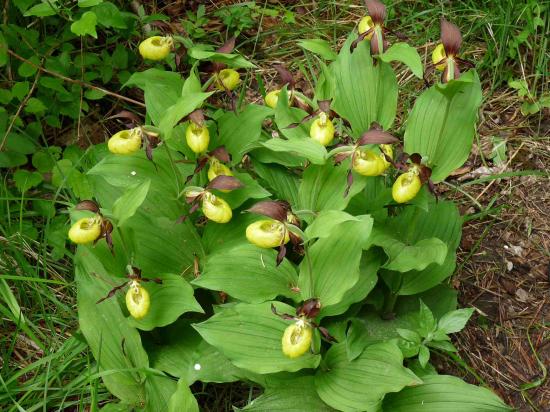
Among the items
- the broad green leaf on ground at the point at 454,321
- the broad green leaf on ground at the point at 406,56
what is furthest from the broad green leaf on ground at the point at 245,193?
the broad green leaf on ground at the point at 454,321

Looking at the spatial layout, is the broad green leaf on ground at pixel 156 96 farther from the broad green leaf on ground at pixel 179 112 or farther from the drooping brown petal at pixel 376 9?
the drooping brown petal at pixel 376 9

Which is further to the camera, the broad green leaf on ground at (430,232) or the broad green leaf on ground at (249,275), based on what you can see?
the broad green leaf on ground at (430,232)

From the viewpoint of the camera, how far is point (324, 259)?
6.08 feet

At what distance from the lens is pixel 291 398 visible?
183cm

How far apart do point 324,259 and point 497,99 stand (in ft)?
4.99

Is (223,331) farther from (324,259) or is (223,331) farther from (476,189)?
(476,189)

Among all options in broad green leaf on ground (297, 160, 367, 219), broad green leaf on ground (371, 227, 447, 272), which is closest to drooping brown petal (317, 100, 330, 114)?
broad green leaf on ground (297, 160, 367, 219)

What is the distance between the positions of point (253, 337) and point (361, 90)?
0.94 metres

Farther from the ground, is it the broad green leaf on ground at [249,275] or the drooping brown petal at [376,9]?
the drooping brown petal at [376,9]

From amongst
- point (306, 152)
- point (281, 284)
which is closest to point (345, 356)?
point (281, 284)

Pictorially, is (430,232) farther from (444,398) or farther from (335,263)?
(444,398)

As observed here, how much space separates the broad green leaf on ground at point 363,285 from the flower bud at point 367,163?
13.7 inches

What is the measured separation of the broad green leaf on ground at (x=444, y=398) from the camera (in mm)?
1725

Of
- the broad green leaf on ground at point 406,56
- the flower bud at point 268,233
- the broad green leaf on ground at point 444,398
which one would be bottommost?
the broad green leaf on ground at point 444,398
